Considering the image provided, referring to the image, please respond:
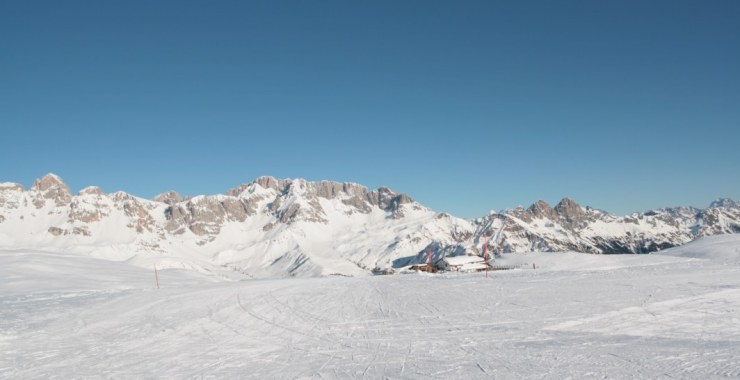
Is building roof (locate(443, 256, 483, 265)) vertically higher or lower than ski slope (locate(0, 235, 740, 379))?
higher

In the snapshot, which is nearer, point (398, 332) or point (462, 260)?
point (398, 332)

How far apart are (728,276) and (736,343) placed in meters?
21.4

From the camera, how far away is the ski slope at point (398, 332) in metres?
12.6

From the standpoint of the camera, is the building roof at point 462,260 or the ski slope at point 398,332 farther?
the building roof at point 462,260

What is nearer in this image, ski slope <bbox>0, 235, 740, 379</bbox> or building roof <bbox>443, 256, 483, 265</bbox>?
ski slope <bbox>0, 235, 740, 379</bbox>

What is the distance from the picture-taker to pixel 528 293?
26312 mm

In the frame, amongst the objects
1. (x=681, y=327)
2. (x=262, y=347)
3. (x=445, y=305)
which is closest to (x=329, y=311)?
(x=445, y=305)

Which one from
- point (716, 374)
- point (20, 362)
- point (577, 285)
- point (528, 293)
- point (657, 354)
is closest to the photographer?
point (716, 374)

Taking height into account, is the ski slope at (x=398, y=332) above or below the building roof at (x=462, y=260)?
below

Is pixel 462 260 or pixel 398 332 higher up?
pixel 462 260

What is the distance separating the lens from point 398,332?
17.5 metres

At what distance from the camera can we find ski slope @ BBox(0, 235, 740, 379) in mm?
12555

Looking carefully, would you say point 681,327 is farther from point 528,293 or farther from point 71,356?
point 71,356

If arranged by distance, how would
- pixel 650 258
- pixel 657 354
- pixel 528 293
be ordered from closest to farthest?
1. pixel 657 354
2. pixel 528 293
3. pixel 650 258
